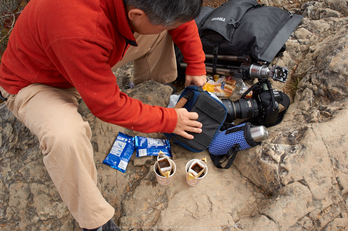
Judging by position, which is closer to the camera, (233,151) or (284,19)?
(233,151)

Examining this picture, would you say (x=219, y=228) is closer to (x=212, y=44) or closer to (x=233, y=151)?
(x=233, y=151)

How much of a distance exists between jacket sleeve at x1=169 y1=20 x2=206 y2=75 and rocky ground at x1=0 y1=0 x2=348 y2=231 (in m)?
0.88

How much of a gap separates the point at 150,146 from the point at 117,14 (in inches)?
57.6

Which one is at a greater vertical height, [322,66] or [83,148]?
[322,66]

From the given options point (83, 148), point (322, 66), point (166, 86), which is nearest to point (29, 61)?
point (83, 148)

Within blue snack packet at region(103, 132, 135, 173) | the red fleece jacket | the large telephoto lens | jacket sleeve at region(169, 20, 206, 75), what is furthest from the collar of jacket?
Answer: the large telephoto lens

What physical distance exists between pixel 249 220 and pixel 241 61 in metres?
2.04

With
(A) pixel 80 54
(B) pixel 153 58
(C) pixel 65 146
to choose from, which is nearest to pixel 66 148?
(C) pixel 65 146

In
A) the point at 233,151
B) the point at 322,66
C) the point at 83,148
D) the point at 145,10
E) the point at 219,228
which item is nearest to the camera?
the point at 145,10

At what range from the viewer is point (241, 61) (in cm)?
Result: 317

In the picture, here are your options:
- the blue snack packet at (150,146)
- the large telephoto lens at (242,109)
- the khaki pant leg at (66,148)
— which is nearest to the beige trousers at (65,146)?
the khaki pant leg at (66,148)

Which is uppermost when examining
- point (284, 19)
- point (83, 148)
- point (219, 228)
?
point (284, 19)

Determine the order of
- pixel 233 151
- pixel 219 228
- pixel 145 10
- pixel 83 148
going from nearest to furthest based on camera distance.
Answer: pixel 145 10 < pixel 83 148 < pixel 219 228 < pixel 233 151

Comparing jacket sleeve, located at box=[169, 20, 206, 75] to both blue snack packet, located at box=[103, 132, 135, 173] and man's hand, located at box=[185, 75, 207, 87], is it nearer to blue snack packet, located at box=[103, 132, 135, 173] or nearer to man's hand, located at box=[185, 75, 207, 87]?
man's hand, located at box=[185, 75, 207, 87]
